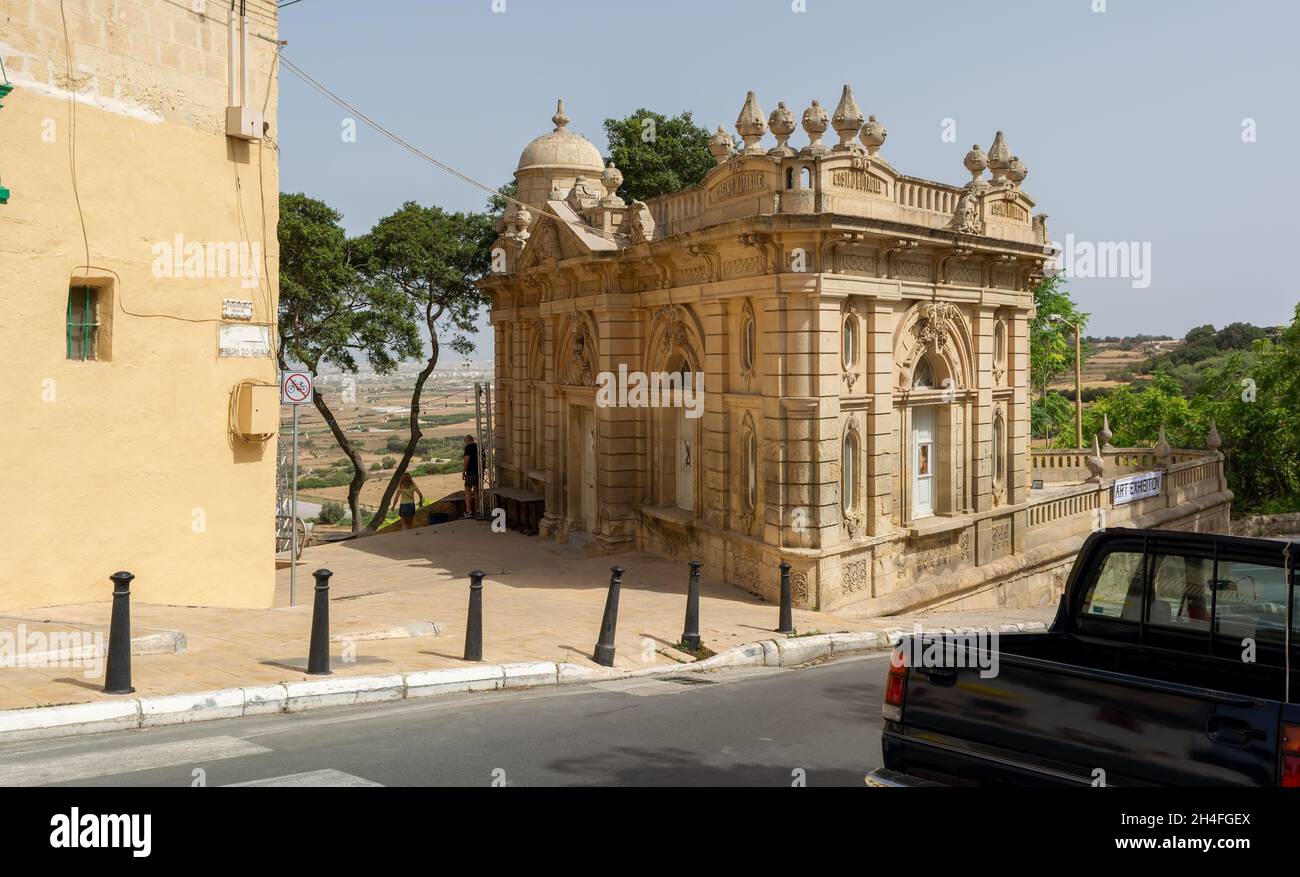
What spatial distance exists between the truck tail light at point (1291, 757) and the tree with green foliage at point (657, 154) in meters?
32.2

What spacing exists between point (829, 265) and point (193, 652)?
9.66m

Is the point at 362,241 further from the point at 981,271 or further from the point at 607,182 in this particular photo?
the point at 981,271

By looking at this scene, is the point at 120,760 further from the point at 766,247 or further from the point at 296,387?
the point at 766,247

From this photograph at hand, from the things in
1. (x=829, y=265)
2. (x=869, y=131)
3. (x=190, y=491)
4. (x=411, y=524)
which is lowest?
(x=411, y=524)

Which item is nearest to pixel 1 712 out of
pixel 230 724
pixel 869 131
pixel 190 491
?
pixel 230 724

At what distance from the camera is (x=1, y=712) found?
7363mm

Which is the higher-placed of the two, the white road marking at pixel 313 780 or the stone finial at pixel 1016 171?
the stone finial at pixel 1016 171

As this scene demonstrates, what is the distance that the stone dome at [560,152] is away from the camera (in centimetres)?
2495

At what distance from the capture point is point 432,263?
30.8 metres

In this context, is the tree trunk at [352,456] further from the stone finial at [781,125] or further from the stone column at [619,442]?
the stone finial at [781,125]

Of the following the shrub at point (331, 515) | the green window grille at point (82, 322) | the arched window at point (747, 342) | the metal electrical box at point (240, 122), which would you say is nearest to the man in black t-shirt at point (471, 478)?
the arched window at point (747, 342)

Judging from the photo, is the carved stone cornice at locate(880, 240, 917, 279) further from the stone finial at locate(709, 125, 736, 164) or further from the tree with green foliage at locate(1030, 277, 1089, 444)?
the tree with green foliage at locate(1030, 277, 1089, 444)

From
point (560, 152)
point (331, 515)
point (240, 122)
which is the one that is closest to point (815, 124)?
point (240, 122)

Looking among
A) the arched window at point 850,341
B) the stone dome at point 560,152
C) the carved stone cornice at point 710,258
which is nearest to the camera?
the arched window at point 850,341
